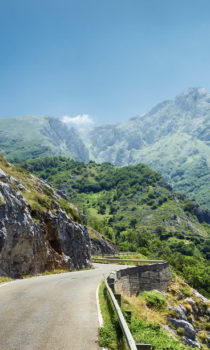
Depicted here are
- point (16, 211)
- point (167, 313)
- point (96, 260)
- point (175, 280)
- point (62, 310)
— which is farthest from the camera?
point (96, 260)

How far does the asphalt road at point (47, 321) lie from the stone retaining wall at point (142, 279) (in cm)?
1584

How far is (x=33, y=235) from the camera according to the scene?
34781 mm

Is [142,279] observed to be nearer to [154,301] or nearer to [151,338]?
[154,301]

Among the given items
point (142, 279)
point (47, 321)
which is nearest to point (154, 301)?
point (142, 279)

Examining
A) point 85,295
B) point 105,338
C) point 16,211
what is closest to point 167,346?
point 105,338

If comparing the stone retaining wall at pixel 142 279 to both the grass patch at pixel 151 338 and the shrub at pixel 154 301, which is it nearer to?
the shrub at pixel 154 301

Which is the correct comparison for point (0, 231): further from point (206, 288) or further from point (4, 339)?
point (206, 288)

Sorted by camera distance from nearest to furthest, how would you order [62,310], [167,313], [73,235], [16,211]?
[62,310] < [16,211] < [167,313] < [73,235]

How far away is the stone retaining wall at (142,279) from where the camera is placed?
3644 centimetres

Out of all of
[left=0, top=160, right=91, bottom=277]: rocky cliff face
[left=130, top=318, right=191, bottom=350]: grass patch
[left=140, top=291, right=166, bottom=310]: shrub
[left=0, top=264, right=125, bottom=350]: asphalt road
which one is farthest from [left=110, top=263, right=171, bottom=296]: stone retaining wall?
[left=130, top=318, right=191, bottom=350]: grass patch

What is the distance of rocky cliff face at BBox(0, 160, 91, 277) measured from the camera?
30.6 meters

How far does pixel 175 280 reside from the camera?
5622 cm

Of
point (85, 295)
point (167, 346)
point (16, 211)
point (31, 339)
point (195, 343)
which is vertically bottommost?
point (195, 343)

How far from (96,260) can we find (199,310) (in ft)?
95.1
